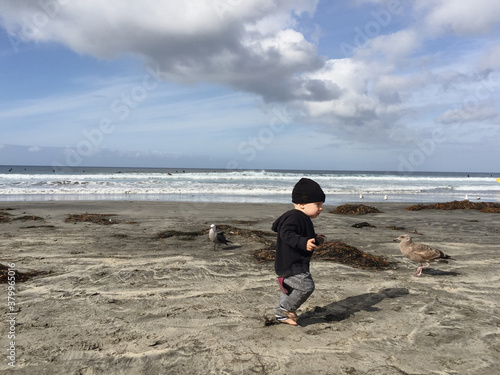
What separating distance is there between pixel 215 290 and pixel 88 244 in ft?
14.5

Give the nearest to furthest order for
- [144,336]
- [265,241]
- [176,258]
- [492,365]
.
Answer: [492,365] < [144,336] < [176,258] < [265,241]

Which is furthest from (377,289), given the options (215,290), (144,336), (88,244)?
(88,244)

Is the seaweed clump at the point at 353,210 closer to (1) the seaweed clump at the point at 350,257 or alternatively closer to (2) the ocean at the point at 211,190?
(2) the ocean at the point at 211,190

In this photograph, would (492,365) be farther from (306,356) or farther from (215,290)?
(215,290)

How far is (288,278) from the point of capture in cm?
393

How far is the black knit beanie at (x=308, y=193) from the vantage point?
12.8 ft

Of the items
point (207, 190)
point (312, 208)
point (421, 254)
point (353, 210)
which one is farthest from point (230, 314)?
point (207, 190)

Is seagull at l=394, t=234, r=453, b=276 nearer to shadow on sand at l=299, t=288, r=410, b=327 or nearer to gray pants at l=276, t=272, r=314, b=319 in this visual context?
shadow on sand at l=299, t=288, r=410, b=327

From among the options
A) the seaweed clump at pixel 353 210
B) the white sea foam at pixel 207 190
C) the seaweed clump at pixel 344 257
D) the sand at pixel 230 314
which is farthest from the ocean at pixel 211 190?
the sand at pixel 230 314

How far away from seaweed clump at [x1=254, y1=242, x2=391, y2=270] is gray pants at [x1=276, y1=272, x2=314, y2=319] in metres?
2.90

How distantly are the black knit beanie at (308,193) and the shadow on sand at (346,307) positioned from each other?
4.55 ft

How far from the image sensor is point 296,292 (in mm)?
3848

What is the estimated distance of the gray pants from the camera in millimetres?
3830

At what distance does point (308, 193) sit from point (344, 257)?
138 inches
